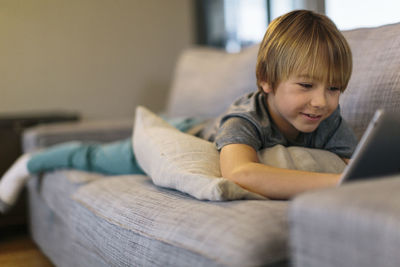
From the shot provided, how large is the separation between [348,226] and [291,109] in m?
0.55

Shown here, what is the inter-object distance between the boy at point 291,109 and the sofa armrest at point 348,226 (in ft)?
0.92

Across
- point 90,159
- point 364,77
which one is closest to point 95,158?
point 90,159

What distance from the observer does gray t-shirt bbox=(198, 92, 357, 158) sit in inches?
43.0

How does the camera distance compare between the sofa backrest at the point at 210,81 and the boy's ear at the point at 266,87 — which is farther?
the sofa backrest at the point at 210,81

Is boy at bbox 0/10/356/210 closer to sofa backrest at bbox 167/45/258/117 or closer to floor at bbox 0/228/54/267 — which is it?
sofa backrest at bbox 167/45/258/117

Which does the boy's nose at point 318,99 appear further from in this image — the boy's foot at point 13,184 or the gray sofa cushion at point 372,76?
the boy's foot at point 13,184

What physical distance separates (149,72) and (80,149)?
1599 mm

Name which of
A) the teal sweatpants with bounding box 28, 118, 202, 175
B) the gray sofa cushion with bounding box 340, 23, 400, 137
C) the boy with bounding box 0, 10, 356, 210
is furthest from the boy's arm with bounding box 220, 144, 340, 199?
the teal sweatpants with bounding box 28, 118, 202, 175

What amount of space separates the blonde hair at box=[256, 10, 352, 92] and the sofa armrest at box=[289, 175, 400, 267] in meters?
0.45

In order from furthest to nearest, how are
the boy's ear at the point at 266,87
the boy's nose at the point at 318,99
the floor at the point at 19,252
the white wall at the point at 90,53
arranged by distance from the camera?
the white wall at the point at 90,53 → the floor at the point at 19,252 → the boy's ear at the point at 266,87 → the boy's nose at the point at 318,99

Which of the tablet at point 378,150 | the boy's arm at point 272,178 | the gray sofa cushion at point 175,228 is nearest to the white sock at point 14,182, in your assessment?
the gray sofa cushion at point 175,228

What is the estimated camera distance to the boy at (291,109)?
0.96m

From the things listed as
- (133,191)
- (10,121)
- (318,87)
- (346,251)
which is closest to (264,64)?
(318,87)

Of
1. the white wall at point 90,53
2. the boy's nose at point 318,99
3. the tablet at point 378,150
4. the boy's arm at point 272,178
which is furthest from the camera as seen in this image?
the white wall at point 90,53
